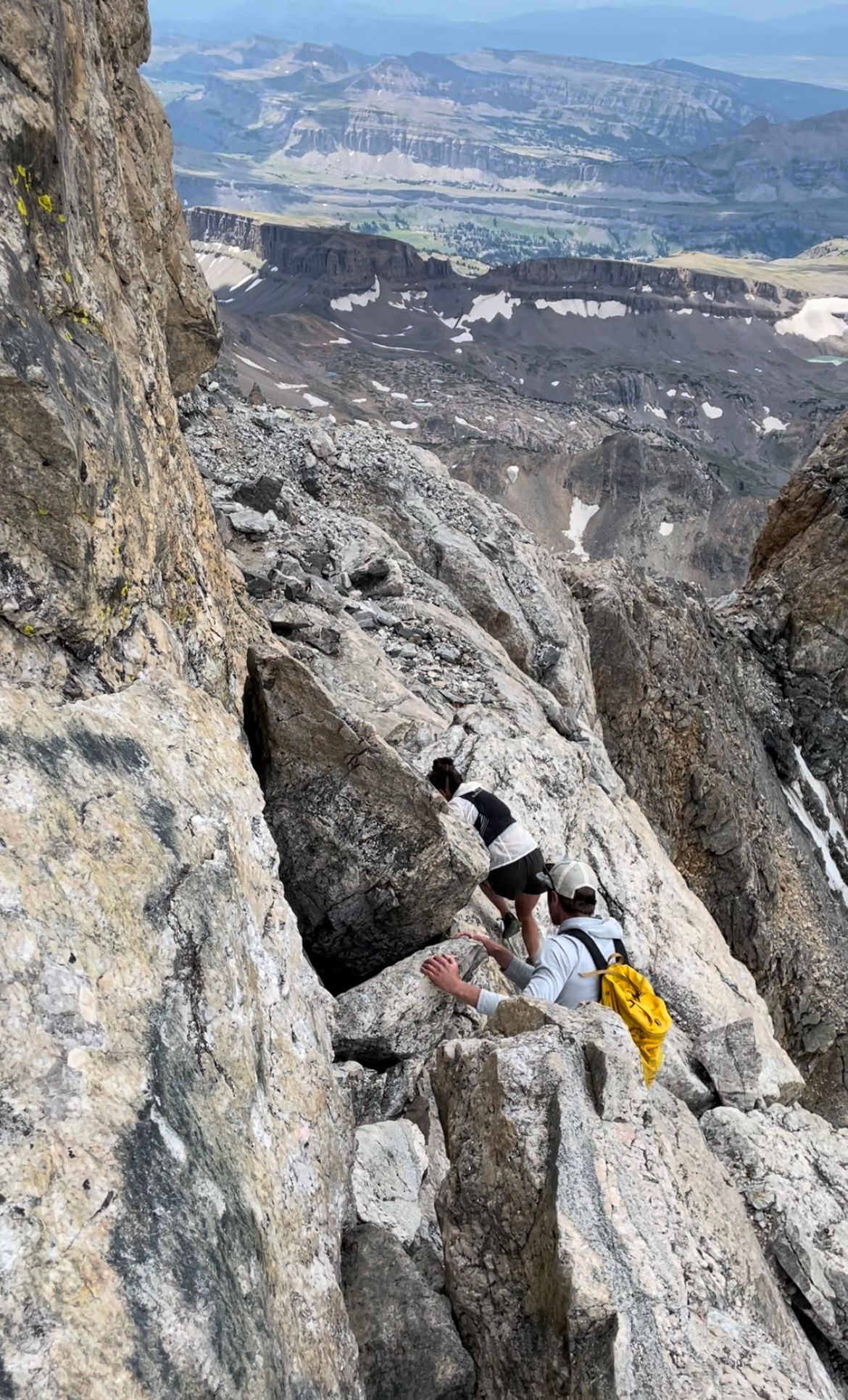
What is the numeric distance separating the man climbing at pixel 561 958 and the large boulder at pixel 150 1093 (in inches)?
92.8

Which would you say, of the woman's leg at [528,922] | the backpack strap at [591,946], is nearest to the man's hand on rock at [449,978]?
the backpack strap at [591,946]

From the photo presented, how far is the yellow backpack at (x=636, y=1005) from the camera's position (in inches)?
373

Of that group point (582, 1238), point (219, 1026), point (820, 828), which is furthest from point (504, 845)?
point (820, 828)

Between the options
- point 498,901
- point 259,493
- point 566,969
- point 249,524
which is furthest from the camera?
point 259,493

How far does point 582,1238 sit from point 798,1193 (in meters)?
6.23

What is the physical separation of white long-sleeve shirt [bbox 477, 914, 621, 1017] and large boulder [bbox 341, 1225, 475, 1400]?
2650mm

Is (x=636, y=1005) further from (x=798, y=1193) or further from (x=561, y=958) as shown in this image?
(x=798, y=1193)

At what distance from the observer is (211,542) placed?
10242 mm

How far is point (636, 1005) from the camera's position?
945 cm

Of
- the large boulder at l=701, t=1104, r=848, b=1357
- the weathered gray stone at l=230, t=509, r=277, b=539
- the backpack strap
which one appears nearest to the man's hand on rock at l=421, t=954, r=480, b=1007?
the backpack strap

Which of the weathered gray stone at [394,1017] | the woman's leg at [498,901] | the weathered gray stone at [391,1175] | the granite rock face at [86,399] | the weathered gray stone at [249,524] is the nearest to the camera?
the granite rock face at [86,399]

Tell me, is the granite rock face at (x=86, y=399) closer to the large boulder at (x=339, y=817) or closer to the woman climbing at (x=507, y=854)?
the large boulder at (x=339, y=817)

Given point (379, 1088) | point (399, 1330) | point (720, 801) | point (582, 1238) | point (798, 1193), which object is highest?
point (582, 1238)

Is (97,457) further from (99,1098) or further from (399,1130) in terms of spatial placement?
(399,1130)
